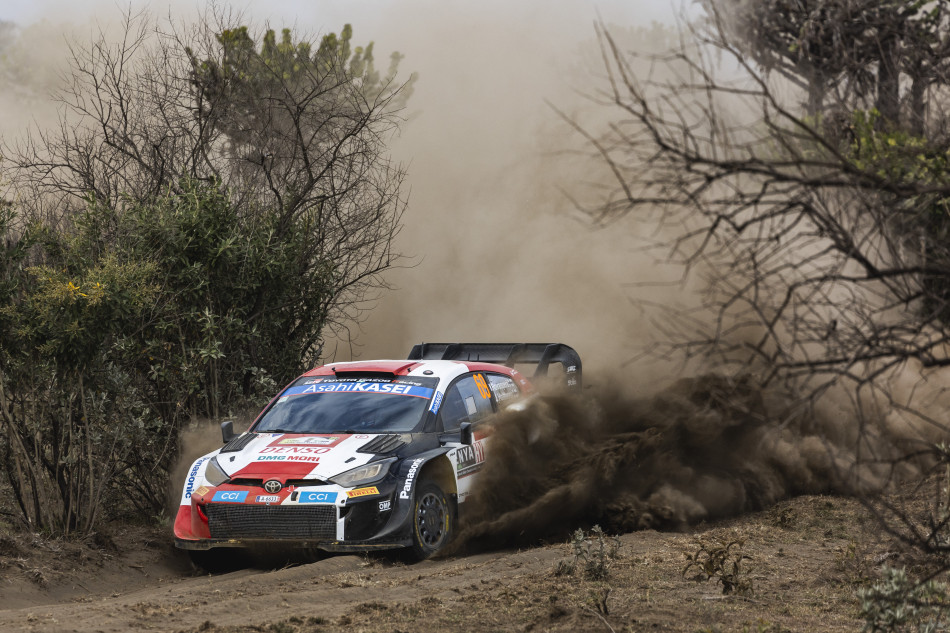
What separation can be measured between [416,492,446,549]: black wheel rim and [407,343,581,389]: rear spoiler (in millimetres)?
2666

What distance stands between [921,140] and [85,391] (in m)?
7.03

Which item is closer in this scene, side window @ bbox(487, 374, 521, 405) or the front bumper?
the front bumper

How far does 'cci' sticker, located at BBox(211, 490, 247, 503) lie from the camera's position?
7.77m

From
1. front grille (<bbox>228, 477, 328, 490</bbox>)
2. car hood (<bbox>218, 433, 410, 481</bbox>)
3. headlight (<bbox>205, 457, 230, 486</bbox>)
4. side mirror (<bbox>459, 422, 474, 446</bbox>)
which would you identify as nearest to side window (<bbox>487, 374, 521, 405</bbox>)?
side mirror (<bbox>459, 422, 474, 446</bbox>)

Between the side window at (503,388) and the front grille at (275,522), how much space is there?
2496 mm

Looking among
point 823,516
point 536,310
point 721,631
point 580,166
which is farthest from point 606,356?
point 721,631

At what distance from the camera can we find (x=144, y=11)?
14.9 meters

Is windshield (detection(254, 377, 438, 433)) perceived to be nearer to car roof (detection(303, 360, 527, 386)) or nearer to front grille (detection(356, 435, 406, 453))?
car roof (detection(303, 360, 527, 386))

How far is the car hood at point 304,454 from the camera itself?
7848 millimetres

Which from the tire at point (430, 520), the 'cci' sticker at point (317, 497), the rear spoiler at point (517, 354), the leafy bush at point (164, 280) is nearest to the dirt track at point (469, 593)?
the tire at point (430, 520)

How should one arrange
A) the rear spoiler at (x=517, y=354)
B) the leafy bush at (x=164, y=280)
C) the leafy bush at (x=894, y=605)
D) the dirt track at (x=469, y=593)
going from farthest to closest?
the rear spoiler at (x=517, y=354), the leafy bush at (x=164, y=280), the dirt track at (x=469, y=593), the leafy bush at (x=894, y=605)

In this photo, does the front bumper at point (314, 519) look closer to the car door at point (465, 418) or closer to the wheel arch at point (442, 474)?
the wheel arch at point (442, 474)

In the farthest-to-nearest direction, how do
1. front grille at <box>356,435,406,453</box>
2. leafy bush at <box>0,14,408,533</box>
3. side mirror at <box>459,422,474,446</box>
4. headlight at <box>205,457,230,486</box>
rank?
leafy bush at <box>0,14,408,533</box> → side mirror at <box>459,422,474,446</box> → front grille at <box>356,435,406,453</box> → headlight at <box>205,457,230,486</box>

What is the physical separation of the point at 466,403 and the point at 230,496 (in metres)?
2.31
